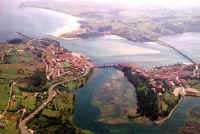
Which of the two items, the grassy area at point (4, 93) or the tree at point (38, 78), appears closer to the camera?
the grassy area at point (4, 93)

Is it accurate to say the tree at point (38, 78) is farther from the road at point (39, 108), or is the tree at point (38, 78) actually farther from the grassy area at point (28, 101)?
the grassy area at point (28, 101)

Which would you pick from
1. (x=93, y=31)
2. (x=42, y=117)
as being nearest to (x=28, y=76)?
(x=42, y=117)

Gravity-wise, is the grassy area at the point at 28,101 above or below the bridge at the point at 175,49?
below

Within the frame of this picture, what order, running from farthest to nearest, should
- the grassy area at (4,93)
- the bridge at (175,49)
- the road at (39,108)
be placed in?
the bridge at (175,49)
the grassy area at (4,93)
the road at (39,108)

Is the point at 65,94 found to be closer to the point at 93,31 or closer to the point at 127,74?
the point at 127,74

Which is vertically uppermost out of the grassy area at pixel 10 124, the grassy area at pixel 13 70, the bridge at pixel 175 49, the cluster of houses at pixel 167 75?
the bridge at pixel 175 49

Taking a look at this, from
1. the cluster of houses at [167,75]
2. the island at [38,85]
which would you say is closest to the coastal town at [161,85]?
the cluster of houses at [167,75]

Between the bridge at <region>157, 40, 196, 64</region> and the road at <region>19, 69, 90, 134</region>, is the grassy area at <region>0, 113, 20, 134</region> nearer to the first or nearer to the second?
the road at <region>19, 69, 90, 134</region>

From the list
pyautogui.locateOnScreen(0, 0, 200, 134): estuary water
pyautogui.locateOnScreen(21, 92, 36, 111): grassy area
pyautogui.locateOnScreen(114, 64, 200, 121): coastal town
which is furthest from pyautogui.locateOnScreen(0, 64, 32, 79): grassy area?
pyautogui.locateOnScreen(114, 64, 200, 121): coastal town
